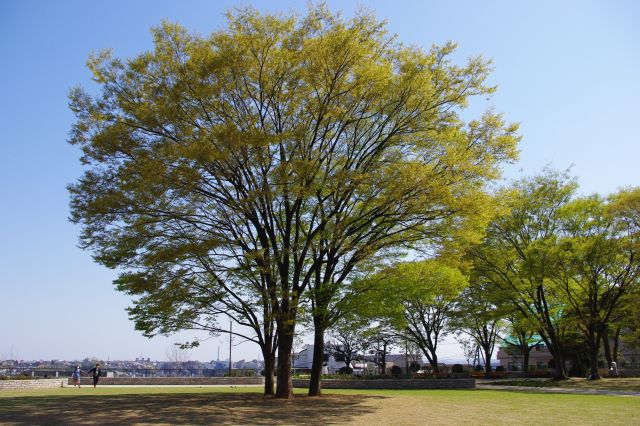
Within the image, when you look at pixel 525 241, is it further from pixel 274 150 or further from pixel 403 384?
pixel 274 150

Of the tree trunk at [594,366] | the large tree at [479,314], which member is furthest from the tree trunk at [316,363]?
the tree trunk at [594,366]

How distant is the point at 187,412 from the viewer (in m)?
15.1

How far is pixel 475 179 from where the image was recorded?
17.4 meters

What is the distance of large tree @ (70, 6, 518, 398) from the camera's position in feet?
53.0

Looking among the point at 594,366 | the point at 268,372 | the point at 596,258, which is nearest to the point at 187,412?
the point at 268,372

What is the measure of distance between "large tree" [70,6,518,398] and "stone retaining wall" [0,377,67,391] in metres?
15.6

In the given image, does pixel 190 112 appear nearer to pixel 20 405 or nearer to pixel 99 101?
pixel 99 101

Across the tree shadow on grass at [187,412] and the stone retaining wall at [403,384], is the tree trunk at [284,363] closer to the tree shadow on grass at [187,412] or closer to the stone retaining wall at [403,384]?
the tree shadow on grass at [187,412]

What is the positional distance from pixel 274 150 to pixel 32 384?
23133 millimetres

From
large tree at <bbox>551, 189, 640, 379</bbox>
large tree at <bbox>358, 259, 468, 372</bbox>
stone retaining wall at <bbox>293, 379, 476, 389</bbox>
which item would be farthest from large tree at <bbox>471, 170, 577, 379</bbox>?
large tree at <bbox>358, 259, 468, 372</bbox>

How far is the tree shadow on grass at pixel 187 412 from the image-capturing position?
13117 millimetres

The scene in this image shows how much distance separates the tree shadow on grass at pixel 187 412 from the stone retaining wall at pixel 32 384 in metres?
13.6

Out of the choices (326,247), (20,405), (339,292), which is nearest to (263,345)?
(339,292)

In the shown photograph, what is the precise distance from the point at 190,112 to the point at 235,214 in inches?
156
